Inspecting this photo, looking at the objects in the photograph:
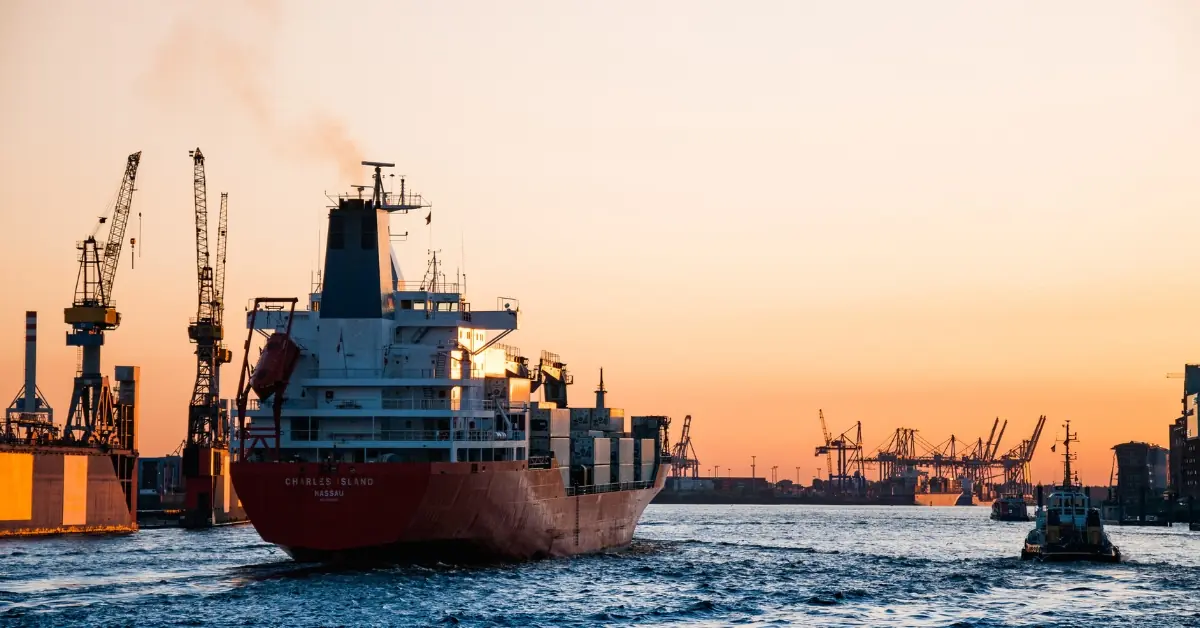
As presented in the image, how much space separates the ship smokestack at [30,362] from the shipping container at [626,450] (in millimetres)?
54590

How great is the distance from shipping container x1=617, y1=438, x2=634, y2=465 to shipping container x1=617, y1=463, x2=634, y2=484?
263 mm

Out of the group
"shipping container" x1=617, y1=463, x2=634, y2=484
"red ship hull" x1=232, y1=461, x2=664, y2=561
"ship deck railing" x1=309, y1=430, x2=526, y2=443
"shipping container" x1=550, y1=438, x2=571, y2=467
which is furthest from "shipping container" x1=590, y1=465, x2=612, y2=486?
"red ship hull" x1=232, y1=461, x2=664, y2=561

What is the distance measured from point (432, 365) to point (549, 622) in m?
19.4

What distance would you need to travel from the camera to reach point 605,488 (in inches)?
3334

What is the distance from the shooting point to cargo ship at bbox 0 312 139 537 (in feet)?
332

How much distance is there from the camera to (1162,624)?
5259cm

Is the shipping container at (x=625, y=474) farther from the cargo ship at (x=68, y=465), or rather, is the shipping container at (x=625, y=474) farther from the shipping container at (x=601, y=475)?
the cargo ship at (x=68, y=465)

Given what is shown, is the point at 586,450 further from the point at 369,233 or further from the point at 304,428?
the point at 304,428

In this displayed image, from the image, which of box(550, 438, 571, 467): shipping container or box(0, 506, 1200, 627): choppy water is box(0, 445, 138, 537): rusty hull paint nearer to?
box(0, 506, 1200, 627): choppy water

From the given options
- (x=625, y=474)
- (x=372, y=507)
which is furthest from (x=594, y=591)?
(x=625, y=474)

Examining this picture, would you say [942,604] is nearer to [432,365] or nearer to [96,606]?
[432,365]

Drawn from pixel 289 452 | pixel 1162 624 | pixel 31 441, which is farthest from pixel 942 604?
pixel 31 441

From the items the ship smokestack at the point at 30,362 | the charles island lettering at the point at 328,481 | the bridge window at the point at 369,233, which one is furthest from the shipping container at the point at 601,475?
the ship smokestack at the point at 30,362

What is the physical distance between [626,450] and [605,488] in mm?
6294
